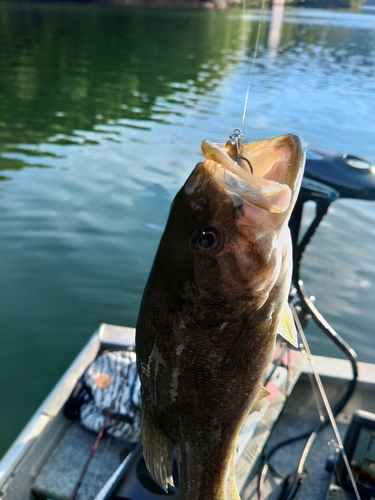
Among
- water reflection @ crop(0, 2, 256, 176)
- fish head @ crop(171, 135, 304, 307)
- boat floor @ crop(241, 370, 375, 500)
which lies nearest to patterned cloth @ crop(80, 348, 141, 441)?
boat floor @ crop(241, 370, 375, 500)

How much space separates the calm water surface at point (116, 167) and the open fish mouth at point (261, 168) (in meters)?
0.44

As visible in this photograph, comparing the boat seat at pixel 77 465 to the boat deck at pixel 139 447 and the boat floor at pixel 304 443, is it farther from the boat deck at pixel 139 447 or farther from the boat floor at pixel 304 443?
the boat floor at pixel 304 443

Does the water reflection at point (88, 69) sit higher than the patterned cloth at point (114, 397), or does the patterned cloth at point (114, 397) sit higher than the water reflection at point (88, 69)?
the patterned cloth at point (114, 397)

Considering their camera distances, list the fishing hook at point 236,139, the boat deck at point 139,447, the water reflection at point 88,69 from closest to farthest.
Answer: the fishing hook at point 236,139, the boat deck at point 139,447, the water reflection at point 88,69

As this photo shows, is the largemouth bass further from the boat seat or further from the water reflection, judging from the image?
the water reflection

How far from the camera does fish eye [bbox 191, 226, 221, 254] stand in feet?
5.52

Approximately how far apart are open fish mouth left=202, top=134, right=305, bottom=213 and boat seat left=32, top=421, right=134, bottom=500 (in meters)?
3.00

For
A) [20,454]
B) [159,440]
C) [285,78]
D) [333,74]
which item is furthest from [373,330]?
[333,74]

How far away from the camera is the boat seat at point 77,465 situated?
3.58 metres

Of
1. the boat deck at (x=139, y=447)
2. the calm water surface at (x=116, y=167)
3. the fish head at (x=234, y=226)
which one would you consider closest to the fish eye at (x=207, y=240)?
the fish head at (x=234, y=226)

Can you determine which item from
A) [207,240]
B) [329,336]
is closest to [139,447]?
[329,336]

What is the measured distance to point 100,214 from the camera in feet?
30.4

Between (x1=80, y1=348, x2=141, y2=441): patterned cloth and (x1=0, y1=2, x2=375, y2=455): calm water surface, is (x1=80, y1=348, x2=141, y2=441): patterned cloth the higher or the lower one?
the higher one

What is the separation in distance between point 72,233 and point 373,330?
539cm
